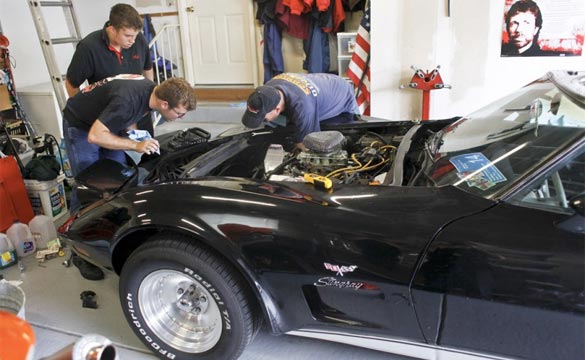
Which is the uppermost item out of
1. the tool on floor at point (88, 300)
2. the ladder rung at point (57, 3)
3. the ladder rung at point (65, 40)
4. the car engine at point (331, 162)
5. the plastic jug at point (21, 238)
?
the ladder rung at point (57, 3)

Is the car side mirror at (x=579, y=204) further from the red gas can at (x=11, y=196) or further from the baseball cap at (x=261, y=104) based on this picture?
the red gas can at (x=11, y=196)

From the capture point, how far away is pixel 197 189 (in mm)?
1985

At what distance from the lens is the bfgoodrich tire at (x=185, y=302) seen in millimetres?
1915

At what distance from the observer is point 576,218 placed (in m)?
1.45

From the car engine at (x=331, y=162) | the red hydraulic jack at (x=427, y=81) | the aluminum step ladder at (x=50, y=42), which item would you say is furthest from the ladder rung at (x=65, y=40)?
the red hydraulic jack at (x=427, y=81)

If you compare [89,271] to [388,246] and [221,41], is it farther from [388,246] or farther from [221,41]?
[221,41]

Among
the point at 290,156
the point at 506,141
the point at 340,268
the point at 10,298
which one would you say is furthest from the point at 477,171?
the point at 10,298

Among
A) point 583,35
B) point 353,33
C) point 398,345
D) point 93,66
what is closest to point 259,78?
point 353,33

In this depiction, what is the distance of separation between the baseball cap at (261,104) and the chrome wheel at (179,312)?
1.18 metres

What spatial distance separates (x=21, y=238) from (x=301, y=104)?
2.05 metres

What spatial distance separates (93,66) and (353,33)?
9.55 feet

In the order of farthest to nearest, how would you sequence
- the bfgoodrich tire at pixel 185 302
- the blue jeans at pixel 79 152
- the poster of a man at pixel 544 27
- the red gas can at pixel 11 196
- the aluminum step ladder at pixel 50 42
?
Answer: the poster of a man at pixel 544 27, the aluminum step ladder at pixel 50 42, the red gas can at pixel 11 196, the blue jeans at pixel 79 152, the bfgoodrich tire at pixel 185 302

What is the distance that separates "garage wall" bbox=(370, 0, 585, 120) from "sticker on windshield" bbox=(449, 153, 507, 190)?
336cm

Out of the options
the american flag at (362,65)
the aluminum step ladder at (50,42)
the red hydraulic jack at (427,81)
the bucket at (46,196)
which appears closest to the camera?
the bucket at (46,196)
